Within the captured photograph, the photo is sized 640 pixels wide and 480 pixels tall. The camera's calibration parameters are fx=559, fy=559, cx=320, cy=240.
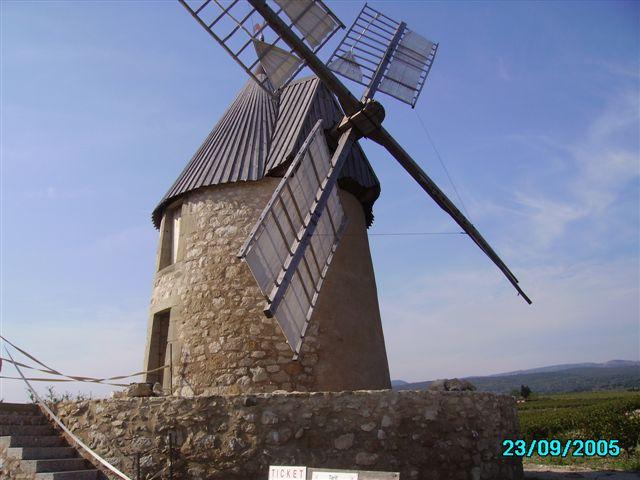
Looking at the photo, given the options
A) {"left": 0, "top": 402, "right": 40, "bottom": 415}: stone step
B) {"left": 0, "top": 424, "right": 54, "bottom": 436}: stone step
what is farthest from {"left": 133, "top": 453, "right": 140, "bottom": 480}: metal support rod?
{"left": 0, "top": 402, "right": 40, "bottom": 415}: stone step

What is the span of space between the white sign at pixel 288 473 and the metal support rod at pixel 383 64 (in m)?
6.73

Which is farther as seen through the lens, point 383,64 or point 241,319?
point 383,64

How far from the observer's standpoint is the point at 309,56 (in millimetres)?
8898

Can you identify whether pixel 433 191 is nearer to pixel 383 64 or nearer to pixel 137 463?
pixel 383 64

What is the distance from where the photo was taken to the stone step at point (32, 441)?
6.09 m

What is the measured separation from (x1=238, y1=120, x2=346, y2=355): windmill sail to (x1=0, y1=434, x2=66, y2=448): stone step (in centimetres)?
287

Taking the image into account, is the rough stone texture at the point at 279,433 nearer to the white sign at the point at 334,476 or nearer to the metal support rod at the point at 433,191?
the white sign at the point at 334,476

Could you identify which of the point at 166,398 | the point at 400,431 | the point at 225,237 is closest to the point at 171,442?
the point at 166,398

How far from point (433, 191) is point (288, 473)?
21.2ft

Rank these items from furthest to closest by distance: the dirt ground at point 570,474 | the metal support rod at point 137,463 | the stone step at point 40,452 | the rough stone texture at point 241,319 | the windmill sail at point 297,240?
the dirt ground at point 570,474 < the rough stone texture at point 241,319 < the windmill sail at point 297,240 < the stone step at point 40,452 < the metal support rod at point 137,463

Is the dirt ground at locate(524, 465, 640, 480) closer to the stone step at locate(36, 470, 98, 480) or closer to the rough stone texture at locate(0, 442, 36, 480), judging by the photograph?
the stone step at locate(36, 470, 98, 480)

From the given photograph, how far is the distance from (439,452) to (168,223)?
5880 millimetres

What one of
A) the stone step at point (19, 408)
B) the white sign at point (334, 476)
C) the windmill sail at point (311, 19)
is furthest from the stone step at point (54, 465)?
the windmill sail at point (311, 19)
